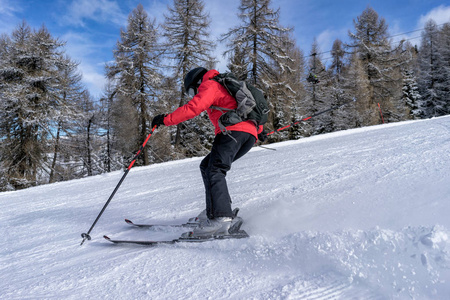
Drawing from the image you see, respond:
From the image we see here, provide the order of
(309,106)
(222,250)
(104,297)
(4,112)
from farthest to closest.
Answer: (309,106), (4,112), (222,250), (104,297)

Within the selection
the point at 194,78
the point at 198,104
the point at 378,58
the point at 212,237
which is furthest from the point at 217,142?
the point at 378,58

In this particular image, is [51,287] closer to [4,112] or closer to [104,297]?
[104,297]

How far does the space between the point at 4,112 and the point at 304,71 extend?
29434 mm

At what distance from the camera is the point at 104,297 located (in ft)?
5.29

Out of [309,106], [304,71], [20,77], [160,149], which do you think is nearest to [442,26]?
[304,71]

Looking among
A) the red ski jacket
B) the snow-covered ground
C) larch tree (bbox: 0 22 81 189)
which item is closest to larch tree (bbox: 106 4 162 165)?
larch tree (bbox: 0 22 81 189)

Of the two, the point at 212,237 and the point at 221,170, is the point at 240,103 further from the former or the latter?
the point at 212,237

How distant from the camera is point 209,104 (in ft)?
7.60

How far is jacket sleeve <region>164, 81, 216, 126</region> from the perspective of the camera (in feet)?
7.41

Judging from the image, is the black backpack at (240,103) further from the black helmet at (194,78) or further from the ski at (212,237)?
the ski at (212,237)

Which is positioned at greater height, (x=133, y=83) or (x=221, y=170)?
(x=133, y=83)

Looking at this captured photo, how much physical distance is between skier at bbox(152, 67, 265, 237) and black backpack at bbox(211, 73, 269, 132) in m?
0.05

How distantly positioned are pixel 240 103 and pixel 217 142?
42 cm

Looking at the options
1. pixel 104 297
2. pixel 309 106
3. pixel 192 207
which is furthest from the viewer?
pixel 309 106
